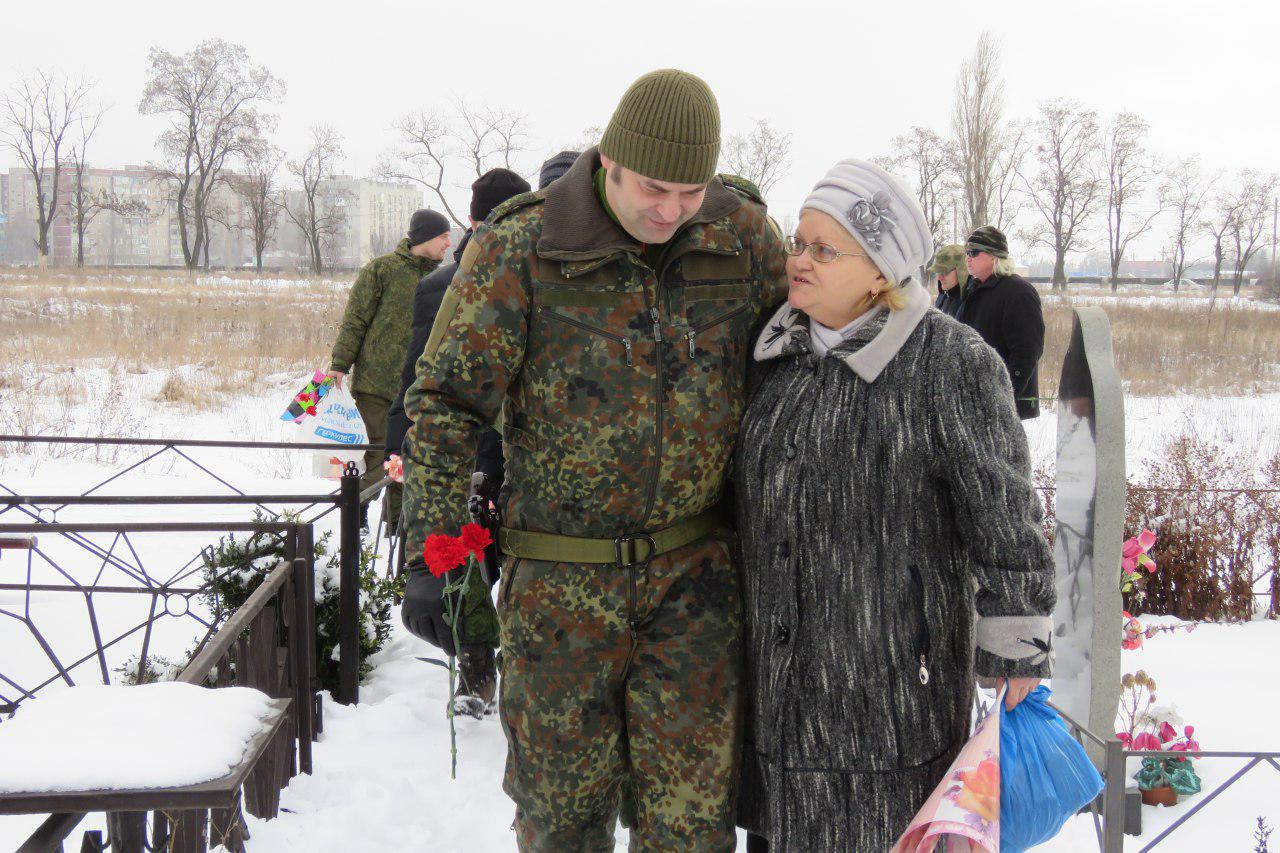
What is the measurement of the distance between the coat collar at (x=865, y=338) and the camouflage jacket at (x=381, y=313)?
4.32 metres

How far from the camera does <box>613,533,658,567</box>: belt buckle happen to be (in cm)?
213

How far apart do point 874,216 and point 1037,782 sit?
1155 millimetres

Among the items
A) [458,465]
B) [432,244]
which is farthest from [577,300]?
[432,244]

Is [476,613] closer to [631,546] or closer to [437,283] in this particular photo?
[631,546]

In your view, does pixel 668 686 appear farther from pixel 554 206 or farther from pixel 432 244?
pixel 432 244

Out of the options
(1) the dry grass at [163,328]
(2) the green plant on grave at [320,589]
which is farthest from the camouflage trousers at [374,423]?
(1) the dry grass at [163,328]

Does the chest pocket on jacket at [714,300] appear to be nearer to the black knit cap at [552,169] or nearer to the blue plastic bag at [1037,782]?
the black knit cap at [552,169]

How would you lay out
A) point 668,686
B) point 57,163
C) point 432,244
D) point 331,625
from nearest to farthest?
point 668,686 → point 331,625 → point 432,244 → point 57,163

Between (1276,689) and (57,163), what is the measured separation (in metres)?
37.6

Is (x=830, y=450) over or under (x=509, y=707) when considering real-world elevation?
over

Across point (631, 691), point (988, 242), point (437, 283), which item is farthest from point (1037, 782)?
point (988, 242)

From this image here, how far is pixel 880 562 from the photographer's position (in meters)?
2.04

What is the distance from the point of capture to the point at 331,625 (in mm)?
4316

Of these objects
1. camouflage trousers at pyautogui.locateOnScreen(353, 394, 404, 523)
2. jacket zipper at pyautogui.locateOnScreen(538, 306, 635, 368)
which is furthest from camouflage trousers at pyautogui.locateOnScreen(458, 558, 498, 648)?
camouflage trousers at pyautogui.locateOnScreen(353, 394, 404, 523)
